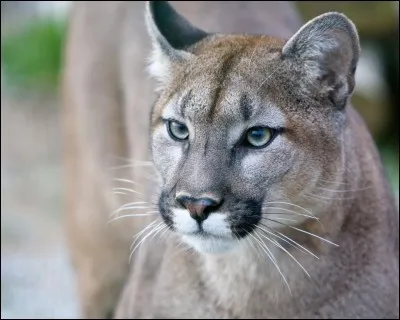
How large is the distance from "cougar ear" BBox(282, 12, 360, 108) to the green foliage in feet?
16.2

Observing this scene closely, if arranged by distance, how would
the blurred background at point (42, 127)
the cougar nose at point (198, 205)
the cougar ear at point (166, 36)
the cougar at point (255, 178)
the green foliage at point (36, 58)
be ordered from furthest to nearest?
the green foliage at point (36, 58) < the blurred background at point (42, 127) < the cougar ear at point (166, 36) < the cougar at point (255, 178) < the cougar nose at point (198, 205)

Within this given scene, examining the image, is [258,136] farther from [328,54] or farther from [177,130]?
[328,54]

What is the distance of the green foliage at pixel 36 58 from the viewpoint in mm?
7930

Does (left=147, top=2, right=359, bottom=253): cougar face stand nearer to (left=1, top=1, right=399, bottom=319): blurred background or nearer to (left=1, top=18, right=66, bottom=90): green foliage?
(left=1, top=1, right=399, bottom=319): blurred background

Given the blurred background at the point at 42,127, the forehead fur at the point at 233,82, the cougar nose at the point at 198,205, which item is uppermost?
the forehead fur at the point at 233,82

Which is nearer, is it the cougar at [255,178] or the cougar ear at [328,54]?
the cougar at [255,178]

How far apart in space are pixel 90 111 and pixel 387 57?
3055mm

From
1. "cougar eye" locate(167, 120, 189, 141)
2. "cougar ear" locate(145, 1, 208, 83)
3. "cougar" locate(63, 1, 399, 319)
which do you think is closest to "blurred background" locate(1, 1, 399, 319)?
"cougar" locate(63, 1, 399, 319)

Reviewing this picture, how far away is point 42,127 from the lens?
A: 776 centimetres

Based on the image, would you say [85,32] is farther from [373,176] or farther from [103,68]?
[373,176]

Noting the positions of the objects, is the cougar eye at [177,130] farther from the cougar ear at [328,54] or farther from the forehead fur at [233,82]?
the cougar ear at [328,54]

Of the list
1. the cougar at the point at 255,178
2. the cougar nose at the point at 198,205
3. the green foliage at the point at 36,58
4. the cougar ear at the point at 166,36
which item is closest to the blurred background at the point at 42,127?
the green foliage at the point at 36,58

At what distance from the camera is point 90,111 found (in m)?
4.58

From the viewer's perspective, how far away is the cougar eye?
310 cm
